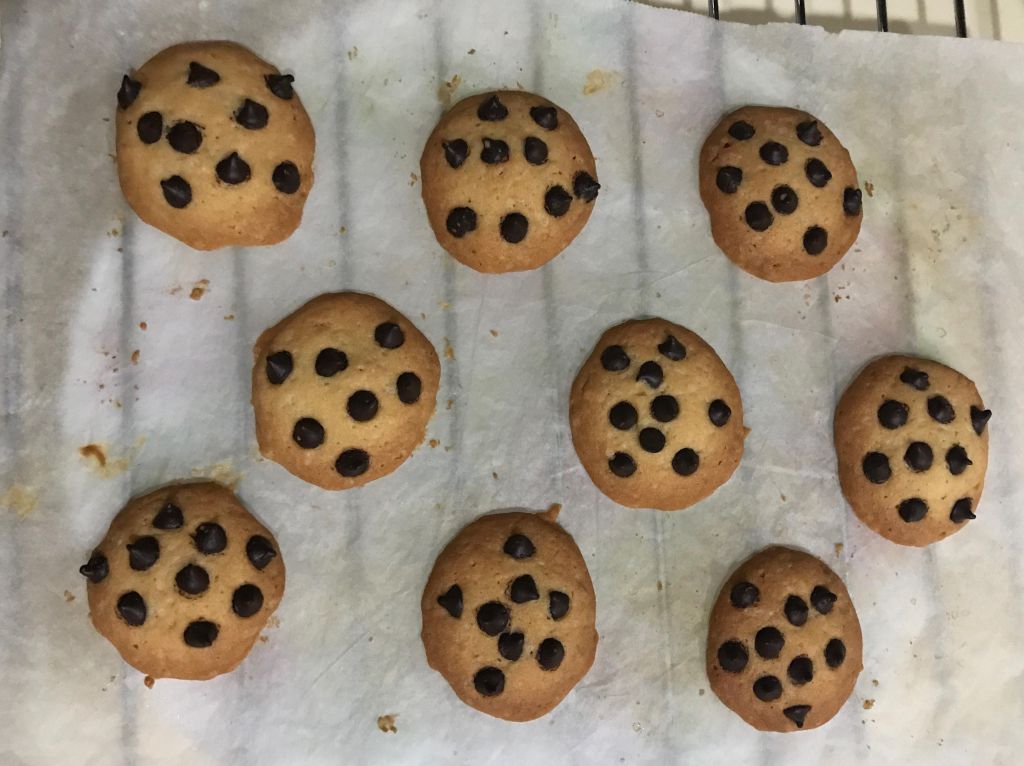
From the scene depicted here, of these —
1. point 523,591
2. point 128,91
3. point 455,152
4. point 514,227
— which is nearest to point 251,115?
point 128,91

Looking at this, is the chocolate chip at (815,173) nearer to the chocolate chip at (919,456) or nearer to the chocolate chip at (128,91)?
the chocolate chip at (919,456)

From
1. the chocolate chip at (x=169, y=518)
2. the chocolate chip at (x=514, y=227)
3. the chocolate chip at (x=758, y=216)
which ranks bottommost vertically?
the chocolate chip at (x=169, y=518)

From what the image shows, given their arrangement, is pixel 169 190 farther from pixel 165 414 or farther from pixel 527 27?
pixel 527 27

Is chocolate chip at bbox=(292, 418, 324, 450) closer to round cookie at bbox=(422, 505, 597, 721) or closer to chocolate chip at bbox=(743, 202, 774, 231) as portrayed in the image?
round cookie at bbox=(422, 505, 597, 721)

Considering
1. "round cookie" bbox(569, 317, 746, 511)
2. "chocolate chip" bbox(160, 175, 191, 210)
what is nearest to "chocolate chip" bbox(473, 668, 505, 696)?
"round cookie" bbox(569, 317, 746, 511)

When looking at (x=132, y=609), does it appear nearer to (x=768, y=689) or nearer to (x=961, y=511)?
(x=768, y=689)

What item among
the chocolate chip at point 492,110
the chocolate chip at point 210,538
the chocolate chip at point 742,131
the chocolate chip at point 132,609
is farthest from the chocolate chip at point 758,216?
the chocolate chip at point 132,609

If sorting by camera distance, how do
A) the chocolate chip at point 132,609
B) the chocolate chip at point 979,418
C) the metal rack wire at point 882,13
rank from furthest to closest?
the metal rack wire at point 882,13
the chocolate chip at point 979,418
the chocolate chip at point 132,609
